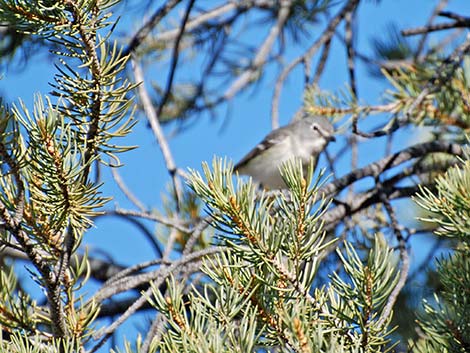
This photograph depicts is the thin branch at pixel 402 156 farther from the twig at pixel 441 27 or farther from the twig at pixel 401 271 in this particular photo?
the twig at pixel 441 27

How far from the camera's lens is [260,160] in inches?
184

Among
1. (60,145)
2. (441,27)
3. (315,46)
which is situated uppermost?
(315,46)

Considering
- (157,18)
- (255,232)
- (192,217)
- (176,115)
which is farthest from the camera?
(176,115)

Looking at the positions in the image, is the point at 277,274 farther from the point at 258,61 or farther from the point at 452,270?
the point at 258,61

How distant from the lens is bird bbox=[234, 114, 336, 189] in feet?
14.9

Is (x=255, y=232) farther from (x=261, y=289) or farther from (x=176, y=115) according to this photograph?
(x=176, y=115)

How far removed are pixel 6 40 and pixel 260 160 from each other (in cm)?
244

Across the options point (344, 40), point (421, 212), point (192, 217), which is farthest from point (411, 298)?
point (344, 40)

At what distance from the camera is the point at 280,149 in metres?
4.67

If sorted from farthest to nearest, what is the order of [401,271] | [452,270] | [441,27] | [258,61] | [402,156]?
[258,61]
[441,27]
[402,156]
[401,271]
[452,270]

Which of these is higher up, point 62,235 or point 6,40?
point 6,40

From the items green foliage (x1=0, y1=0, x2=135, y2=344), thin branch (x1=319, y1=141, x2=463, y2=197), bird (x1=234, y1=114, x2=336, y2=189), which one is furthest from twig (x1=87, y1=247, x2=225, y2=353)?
bird (x1=234, y1=114, x2=336, y2=189)

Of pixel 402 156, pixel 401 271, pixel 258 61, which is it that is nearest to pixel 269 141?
pixel 258 61

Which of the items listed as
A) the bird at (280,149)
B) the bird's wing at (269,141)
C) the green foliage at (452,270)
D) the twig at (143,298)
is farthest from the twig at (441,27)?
the bird's wing at (269,141)
